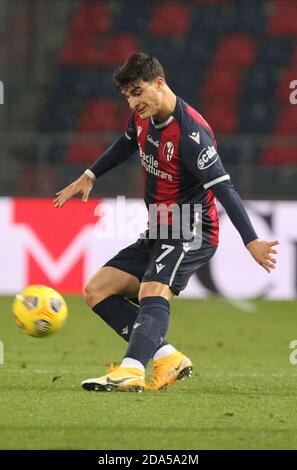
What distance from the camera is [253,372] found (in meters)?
7.89

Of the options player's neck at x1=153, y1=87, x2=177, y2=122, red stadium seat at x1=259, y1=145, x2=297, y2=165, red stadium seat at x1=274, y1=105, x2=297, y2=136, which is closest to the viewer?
player's neck at x1=153, y1=87, x2=177, y2=122

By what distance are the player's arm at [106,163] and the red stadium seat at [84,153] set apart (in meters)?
11.9

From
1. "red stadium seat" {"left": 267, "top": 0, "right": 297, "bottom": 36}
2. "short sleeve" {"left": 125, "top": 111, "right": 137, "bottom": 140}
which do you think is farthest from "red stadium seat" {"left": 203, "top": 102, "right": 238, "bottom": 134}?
"short sleeve" {"left": 125, "top": 111, "right": 137, "bottom": 140}

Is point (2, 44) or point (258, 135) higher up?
point (2, 44)

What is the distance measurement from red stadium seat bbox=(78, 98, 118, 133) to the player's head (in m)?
15.0

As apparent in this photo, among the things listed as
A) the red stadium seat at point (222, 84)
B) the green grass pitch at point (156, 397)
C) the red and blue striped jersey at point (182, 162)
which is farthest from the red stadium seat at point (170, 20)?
the red and blue striped jersey at point (182, 162)

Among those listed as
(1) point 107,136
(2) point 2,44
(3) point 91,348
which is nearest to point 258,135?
(1) point 107,136

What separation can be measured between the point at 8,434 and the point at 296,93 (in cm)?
1554

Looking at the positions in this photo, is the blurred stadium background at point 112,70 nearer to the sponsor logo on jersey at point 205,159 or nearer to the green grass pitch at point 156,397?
the green grass pitch at point 156,397

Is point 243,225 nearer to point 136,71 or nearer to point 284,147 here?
point 136,71

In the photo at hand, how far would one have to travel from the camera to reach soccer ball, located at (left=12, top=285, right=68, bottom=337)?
6840mm

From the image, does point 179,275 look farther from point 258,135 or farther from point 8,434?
point 258,135

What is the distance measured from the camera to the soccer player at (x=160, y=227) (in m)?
6.23

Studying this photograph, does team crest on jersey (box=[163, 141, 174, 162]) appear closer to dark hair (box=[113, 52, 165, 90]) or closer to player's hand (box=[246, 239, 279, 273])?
dark hair (box=[113, 52, 165, 90])
